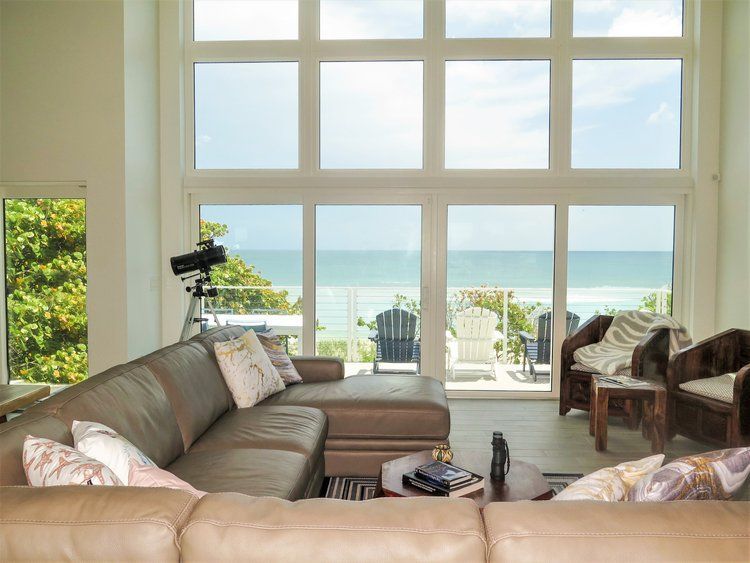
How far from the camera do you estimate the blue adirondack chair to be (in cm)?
529

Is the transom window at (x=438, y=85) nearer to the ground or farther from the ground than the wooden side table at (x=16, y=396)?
farther from the ground

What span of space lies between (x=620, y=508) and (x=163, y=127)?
16.7 ft

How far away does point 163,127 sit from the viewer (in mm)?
5137

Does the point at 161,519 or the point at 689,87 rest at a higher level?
the point at 689,87

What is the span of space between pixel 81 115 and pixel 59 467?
12.6 feet

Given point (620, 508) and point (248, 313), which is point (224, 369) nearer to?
point (248, 313)

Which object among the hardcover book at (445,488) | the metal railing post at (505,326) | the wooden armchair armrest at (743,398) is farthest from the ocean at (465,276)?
the hardcover book at (445,488)

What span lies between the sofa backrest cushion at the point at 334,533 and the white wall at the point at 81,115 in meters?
3.82

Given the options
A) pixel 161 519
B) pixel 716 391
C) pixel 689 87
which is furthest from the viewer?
pixel 689 87

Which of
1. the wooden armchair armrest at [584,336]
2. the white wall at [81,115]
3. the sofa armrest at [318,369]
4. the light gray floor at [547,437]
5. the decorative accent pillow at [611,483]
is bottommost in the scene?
the light gray floor at [547,437]

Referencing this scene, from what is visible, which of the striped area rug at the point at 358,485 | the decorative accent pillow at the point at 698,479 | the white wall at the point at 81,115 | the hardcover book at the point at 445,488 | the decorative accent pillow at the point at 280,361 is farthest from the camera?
the white wall at the point at 81,115

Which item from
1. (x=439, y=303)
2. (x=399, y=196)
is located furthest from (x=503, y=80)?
(x=439, y=303)

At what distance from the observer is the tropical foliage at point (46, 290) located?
15.1 feet

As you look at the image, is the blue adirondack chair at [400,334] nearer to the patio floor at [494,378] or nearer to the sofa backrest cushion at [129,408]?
the patio floor at [494,378]
